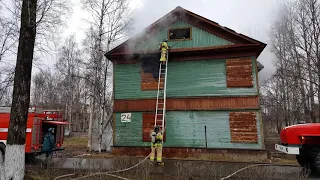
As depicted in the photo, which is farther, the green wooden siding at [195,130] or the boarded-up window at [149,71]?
the boarded-up window at [149,71]

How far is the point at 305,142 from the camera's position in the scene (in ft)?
30.7

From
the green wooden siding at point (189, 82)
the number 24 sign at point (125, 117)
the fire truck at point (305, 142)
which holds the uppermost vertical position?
the green wooden siding at point (189, 82)

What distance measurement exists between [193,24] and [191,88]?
371 centimetres

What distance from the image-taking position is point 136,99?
1477 centimetres

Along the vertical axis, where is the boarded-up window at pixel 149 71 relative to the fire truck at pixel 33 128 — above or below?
above

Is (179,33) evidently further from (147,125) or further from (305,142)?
(305,142)

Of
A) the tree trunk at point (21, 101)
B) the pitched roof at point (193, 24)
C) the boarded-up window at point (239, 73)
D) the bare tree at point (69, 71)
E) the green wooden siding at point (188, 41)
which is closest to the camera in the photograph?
the tree trunk at point (21, 101)

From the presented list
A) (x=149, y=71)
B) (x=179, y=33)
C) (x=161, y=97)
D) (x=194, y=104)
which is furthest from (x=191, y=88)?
(x=179, y=33)

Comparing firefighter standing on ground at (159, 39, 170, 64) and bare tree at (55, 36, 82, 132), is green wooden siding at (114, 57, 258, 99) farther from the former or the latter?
bare tree at (55, 36, 82, 132)

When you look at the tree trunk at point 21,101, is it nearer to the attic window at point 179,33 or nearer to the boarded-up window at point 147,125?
the boarded-up window at point 147,125

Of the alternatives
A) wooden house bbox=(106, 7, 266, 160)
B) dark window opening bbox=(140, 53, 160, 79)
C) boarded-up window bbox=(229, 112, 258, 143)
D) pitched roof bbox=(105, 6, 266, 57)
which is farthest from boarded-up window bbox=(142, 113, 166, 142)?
boarded-up window bbox=(229, 112, 258, 143)

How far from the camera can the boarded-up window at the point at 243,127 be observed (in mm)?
13117

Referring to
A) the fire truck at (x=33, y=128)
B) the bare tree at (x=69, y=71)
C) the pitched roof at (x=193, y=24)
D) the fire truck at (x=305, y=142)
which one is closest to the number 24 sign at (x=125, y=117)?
the fire truck at (x=33, y=128)

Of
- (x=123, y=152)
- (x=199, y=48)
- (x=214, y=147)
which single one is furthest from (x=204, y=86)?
(x=123, y=152)
